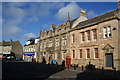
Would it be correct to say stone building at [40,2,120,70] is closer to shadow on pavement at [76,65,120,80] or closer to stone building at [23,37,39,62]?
shadow on pavement at [76,65,120,80]

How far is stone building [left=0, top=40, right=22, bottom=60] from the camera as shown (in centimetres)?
6722

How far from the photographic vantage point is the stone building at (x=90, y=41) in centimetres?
1850

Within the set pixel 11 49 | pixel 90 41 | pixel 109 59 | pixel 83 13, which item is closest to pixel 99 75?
pixel 109 59

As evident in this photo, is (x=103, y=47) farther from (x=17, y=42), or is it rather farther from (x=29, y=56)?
(x=17, y=42)

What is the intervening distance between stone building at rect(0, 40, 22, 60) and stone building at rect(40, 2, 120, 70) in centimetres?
4131

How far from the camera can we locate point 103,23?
2017 cm

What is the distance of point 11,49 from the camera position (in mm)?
69188

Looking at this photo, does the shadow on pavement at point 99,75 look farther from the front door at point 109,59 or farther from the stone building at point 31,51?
the stone building at point 31,51

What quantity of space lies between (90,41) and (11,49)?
189 ft

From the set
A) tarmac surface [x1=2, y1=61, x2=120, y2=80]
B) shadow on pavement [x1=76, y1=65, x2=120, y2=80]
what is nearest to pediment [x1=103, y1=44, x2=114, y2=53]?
tarmac surface [x1=2, y1=61, x2=120, y2=80]

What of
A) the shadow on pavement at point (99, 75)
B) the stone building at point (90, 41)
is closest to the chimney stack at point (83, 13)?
the stone building at point (90, 41)

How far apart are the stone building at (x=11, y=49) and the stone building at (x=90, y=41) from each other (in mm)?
41312

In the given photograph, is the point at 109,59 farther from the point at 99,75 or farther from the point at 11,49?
the point at 11,49

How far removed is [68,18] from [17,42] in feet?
171
